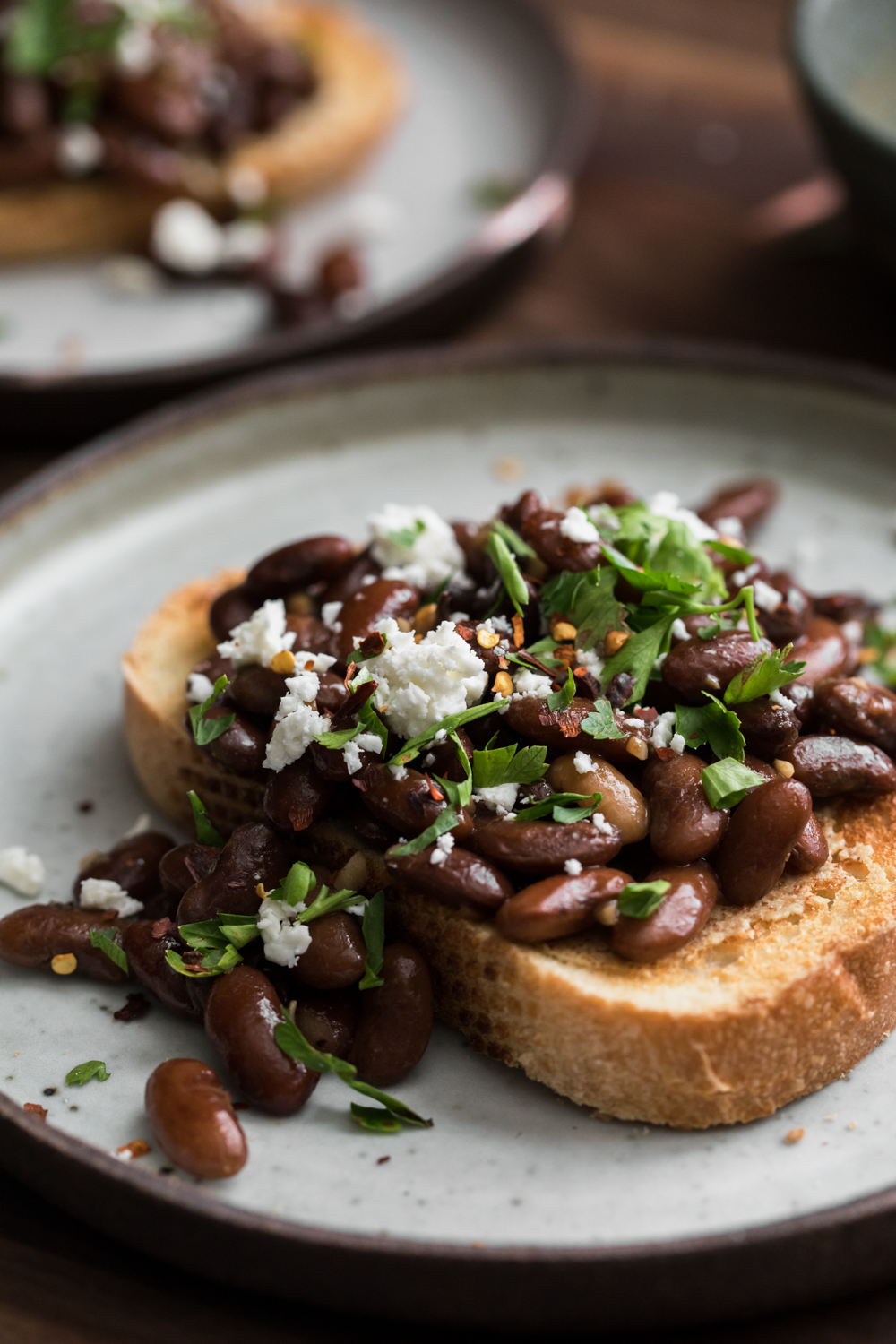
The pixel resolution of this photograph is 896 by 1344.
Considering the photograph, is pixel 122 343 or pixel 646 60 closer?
pixel 122 343

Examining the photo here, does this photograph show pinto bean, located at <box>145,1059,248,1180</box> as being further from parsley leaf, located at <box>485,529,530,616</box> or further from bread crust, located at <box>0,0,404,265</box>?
bread crust, located at <box>0,0,404,265</box>

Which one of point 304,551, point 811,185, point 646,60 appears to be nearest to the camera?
point 304,551

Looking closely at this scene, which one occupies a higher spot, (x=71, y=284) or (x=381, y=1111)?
(x=71, y=284)

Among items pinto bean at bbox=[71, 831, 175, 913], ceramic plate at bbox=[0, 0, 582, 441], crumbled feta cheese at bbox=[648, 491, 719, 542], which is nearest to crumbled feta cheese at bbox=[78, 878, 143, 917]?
pinto bean at bbox=[71, 831, 175, 913]

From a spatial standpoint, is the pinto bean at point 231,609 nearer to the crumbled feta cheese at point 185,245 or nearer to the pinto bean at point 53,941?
the pinto bean at point 53,941

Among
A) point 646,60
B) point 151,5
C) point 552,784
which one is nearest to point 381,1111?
point 552,784

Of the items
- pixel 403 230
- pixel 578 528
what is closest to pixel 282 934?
pixel 578 528

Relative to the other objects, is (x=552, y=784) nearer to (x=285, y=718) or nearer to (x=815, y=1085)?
(x=285, y=718)

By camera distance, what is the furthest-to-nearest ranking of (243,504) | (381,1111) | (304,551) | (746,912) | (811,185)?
(811,185), (243,504), (304,551), (746,912), (381,1111)

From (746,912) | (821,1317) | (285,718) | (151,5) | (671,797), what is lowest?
(821,1317)
